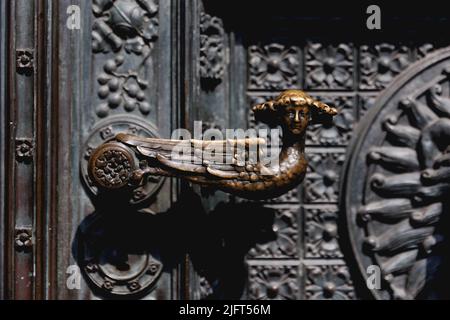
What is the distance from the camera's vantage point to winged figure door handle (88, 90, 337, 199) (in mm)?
961

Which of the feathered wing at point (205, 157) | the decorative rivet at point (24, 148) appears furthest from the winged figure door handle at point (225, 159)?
the decorative rivet at point (24, 148)

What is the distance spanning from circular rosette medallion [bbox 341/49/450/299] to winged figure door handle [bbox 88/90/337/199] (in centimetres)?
15

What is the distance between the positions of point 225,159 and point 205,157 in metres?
0.03

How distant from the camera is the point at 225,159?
976 millimetres

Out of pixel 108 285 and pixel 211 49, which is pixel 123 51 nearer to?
pixel 211 49

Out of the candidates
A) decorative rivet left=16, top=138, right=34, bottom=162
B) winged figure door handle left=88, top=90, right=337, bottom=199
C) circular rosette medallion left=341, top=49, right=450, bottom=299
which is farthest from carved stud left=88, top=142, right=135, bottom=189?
circular rosette medallion left=341, top=49, right=450, bottom=299

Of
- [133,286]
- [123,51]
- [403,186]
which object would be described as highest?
[123,51]

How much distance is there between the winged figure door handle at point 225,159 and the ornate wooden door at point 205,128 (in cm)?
7

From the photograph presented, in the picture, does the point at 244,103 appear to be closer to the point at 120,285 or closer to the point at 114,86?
the point at 114,86

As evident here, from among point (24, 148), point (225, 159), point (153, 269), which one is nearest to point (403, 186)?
point (225, 159)

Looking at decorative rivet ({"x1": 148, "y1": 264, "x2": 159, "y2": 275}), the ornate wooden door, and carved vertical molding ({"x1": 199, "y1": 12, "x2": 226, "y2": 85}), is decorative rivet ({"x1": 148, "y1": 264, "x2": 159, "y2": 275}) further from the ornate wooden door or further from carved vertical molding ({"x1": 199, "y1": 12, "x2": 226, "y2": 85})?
carved vertical molding ({"x1": 199, "y1": 12, "x2": 226, "y2": 85})

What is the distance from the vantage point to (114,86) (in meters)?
1.04

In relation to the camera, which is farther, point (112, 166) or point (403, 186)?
point (403, 186)

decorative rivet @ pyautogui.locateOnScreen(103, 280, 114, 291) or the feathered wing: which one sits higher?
the feathered wing
